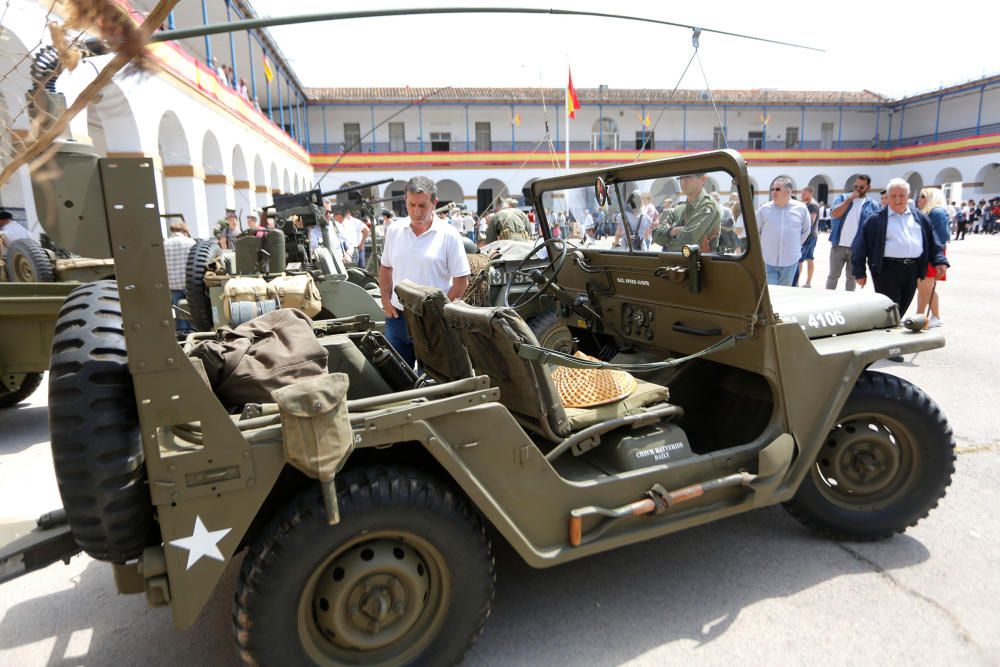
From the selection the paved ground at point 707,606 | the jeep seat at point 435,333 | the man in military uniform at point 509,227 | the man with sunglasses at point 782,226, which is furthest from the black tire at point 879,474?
the man in military uniform at point 509,227

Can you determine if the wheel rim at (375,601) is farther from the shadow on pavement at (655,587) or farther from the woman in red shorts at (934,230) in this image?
the woman in red shorts at (934,230)

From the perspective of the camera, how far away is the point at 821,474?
3203mm

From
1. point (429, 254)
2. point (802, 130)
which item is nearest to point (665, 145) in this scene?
point (802, 130)

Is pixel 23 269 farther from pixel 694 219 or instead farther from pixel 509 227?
pixel 694 219

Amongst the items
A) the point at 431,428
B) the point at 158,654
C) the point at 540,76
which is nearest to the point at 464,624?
the point at 431,428

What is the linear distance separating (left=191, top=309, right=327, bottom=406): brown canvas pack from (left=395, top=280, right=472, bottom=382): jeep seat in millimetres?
457

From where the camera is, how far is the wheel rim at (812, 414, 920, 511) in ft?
10.4

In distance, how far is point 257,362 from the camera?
255cm

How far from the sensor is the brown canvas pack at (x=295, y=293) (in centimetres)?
577

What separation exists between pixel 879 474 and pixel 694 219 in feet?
4.88

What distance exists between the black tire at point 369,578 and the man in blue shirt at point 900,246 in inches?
225

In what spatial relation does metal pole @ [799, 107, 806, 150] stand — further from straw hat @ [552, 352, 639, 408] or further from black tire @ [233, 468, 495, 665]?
black tire @ [233, 468, 495, 665]

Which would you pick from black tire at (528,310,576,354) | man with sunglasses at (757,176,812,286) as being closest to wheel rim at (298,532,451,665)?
black tire at (528,310,576,354)

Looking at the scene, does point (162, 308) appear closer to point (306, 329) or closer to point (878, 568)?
point (306, 329)
